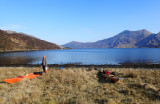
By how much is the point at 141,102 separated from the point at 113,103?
1874 millimetres

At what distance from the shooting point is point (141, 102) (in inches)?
257

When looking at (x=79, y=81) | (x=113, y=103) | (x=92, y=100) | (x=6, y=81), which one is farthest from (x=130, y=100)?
(x=6, y=81)

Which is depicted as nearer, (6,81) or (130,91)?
(130,91)

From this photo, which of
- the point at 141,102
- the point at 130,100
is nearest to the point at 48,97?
the point at 130,100

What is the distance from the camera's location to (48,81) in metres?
10.6

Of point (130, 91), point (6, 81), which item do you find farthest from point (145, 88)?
point (6, 81)

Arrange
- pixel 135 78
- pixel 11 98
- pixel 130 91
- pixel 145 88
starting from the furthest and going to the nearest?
pixel 135 78
pixel 145 88
pixel 130 91
pixel 11 98

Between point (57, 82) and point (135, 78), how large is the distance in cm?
892

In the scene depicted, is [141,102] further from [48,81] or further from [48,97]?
[48,81]

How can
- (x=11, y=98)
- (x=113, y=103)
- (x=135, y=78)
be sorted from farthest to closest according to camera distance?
(x=135, y=78), (x=11, y=98), (x=113, y=103)

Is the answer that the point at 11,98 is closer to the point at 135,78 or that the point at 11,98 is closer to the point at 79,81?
the point at 79,81

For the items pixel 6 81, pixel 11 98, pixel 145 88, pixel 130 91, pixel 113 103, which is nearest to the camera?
pixel 113 103

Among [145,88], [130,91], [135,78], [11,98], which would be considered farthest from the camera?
[135,78]

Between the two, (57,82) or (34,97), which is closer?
(34,97)
